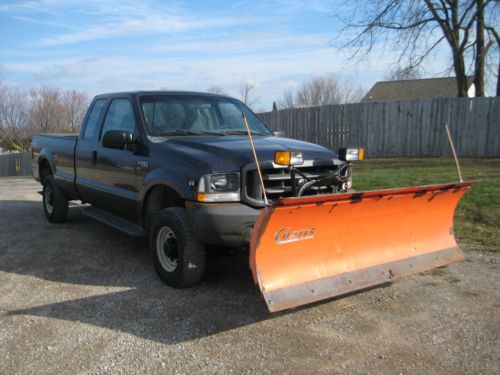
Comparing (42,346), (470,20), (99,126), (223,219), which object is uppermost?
(470,20)

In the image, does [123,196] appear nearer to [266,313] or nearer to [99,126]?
[99,126]

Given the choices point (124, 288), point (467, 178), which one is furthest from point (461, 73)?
point (124, 288)

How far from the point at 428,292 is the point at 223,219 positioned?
211 centimetres

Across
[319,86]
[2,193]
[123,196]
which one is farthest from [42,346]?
[319,86]

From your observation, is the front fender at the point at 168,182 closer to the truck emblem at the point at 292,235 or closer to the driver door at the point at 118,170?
the driver door at the point at 118,170

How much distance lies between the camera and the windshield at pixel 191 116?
5363mm

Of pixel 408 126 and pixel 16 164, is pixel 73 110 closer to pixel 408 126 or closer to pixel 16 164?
pixel 16 164

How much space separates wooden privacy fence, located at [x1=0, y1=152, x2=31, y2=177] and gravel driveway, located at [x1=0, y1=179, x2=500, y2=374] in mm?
29885

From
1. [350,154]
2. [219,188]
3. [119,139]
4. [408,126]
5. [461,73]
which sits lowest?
[219,188]

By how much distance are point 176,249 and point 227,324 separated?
1077mm

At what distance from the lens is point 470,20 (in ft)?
61.4

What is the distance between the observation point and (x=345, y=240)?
13.8 ft

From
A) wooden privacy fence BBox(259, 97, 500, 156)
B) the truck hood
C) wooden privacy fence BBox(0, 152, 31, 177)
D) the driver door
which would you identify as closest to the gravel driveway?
the driver door

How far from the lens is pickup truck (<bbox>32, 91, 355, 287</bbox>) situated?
4207 mm
